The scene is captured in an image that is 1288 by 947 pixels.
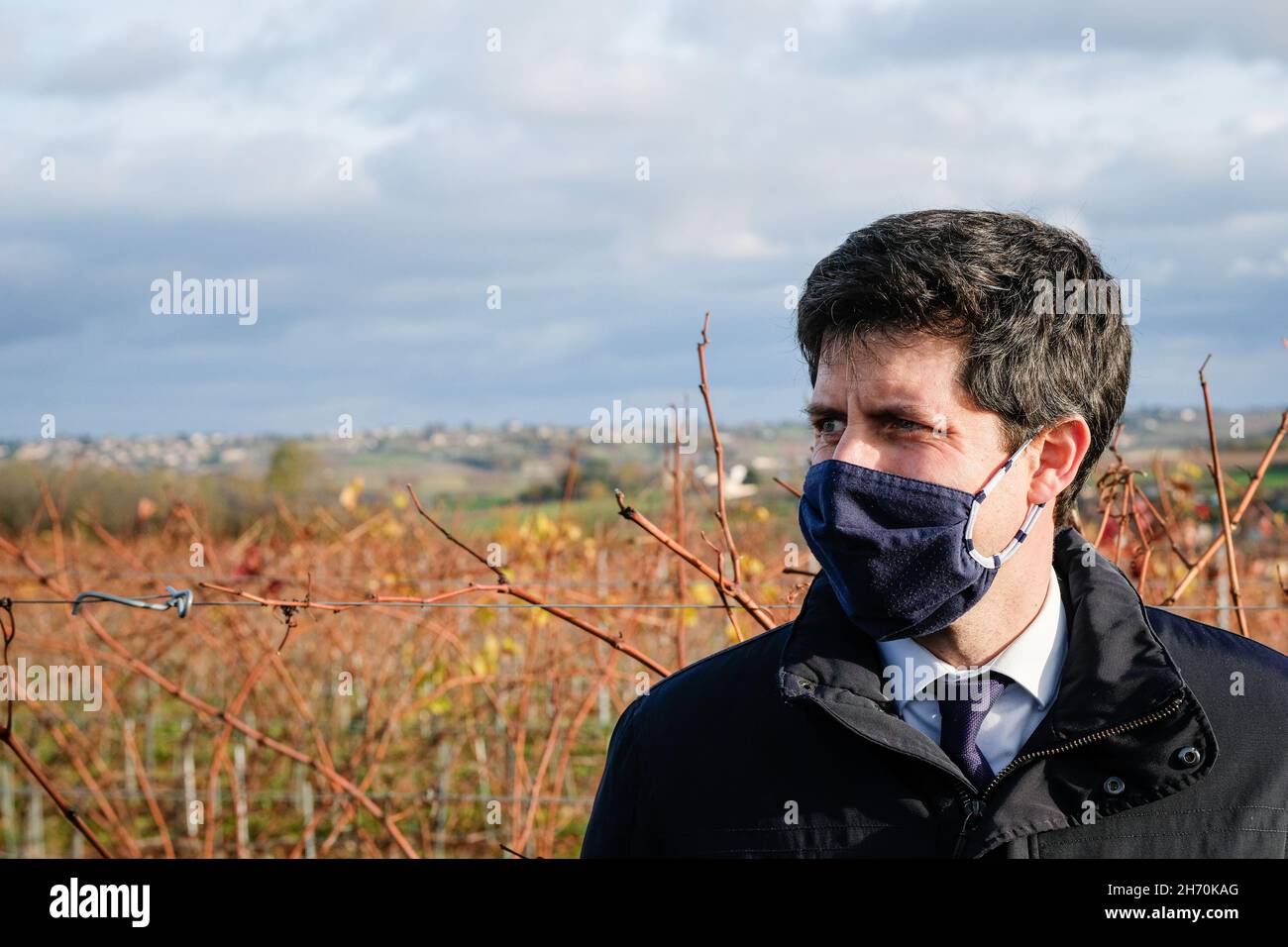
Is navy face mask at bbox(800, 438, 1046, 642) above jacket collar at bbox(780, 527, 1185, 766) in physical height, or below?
above

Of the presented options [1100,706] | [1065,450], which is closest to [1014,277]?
[1065,450]

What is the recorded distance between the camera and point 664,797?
183 cm

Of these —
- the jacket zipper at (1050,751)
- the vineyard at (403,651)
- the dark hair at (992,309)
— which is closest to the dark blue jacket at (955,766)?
the jacket zipper at (1050,751)

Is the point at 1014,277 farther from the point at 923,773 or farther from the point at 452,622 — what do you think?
the point at 452,622

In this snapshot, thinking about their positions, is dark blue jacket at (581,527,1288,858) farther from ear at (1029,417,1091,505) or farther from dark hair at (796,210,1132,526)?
dark hair at (796,210,1132,526)

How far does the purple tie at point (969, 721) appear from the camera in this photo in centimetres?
179

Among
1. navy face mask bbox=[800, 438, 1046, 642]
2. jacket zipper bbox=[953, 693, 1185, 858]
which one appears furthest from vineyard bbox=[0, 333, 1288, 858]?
jacket zipper bbox=[953, 693, 1185, 858]

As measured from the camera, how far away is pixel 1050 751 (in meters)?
1.71

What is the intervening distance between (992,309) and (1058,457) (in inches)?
12.1

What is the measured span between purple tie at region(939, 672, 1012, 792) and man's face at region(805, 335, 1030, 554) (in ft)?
0.76

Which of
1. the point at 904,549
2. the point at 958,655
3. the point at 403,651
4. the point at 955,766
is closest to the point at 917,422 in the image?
the point at 904,549

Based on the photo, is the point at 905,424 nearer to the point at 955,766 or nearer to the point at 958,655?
the point at 958,655

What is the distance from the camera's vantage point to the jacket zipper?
67.1 inches
